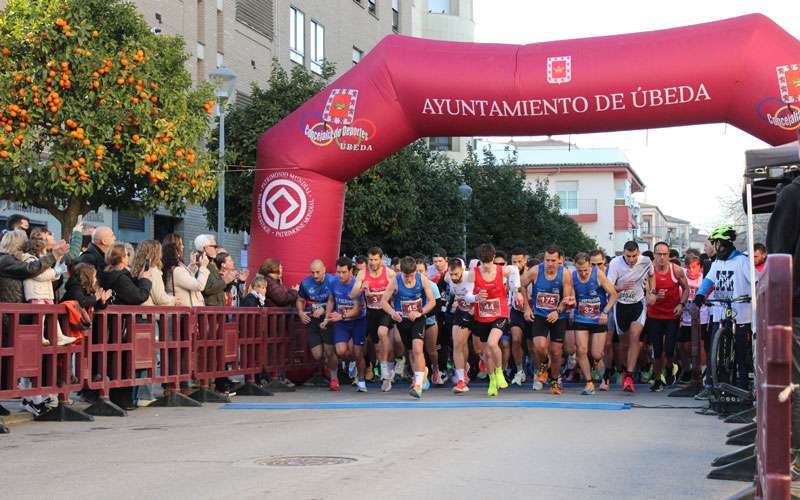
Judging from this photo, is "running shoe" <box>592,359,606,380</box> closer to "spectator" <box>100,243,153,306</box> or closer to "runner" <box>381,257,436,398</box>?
→ "runner" <box>381,257,436,398</box>

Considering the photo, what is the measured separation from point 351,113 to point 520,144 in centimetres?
8806

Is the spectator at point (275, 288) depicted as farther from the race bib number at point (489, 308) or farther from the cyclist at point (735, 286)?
the cyclist at point (735, 286)

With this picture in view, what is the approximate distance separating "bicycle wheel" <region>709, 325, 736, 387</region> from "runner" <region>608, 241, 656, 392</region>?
10.3ft

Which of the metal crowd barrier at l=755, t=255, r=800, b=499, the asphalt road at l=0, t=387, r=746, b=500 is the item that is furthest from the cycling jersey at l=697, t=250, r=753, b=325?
the metal crowd barrier at l=755, t=255, r=800, b=499

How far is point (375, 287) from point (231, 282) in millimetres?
1983

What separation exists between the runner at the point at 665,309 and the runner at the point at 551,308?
1301 mm

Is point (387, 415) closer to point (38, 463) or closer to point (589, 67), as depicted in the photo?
point (38, 463)

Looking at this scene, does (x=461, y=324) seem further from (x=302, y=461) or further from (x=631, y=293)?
(x=302, y=461)

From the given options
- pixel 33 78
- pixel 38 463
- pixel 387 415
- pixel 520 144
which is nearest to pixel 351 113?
pixel 33 78

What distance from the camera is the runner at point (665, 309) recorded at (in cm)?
1623

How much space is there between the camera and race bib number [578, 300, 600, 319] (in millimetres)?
15789

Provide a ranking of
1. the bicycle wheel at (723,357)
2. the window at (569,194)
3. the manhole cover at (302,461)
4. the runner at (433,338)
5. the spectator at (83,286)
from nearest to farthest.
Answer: the manhole cover at (302,461)
the spectator at (83,286)
the bicycle wheel at (723,357)
the runner at (433,338)
the window at (569,194)

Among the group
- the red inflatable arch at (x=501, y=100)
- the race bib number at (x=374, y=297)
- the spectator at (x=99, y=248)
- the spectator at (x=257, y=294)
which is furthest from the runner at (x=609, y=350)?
the spectator at (x=99, y=248)

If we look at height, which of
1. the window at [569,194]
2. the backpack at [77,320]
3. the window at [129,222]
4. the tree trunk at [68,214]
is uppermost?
the window at [569,194]
